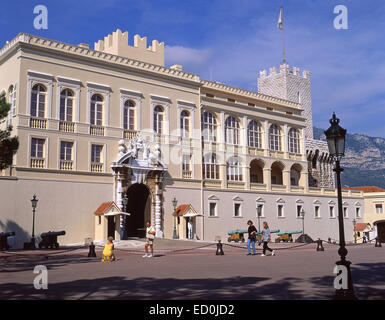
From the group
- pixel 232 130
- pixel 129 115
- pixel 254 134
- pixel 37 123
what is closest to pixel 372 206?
pixel 254 134

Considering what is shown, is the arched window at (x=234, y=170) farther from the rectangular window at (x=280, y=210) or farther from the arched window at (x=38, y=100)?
the arched window at (x=38, y=100)

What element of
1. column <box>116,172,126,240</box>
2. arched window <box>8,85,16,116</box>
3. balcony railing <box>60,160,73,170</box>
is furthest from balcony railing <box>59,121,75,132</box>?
column <box>116,172,126,240</box>

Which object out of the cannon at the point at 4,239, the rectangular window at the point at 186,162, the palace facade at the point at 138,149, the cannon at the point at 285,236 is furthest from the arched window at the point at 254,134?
the cannon at the point at 4,239

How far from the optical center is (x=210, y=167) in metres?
40.3

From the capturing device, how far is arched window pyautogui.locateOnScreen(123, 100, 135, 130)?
3522 centimetres

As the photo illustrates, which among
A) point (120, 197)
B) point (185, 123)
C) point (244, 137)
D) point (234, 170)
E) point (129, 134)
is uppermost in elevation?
point (185, 123)

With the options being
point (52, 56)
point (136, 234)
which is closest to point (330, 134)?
point (52, 56)

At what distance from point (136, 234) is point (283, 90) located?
29663mm

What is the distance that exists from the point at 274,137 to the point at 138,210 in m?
17.1

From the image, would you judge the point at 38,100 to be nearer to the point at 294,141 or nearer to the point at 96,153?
the point at 96,153

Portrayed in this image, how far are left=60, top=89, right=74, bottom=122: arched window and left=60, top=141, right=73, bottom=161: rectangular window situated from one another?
175cm

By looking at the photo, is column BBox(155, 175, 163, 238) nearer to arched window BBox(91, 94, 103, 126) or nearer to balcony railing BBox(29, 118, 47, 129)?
arched window BBox(91, 94, 103, 126)

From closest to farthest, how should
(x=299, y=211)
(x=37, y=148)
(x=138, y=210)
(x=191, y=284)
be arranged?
(x=191, y=284), (x=37, y=148), (x=138, y=210), (x=299, y=211)
